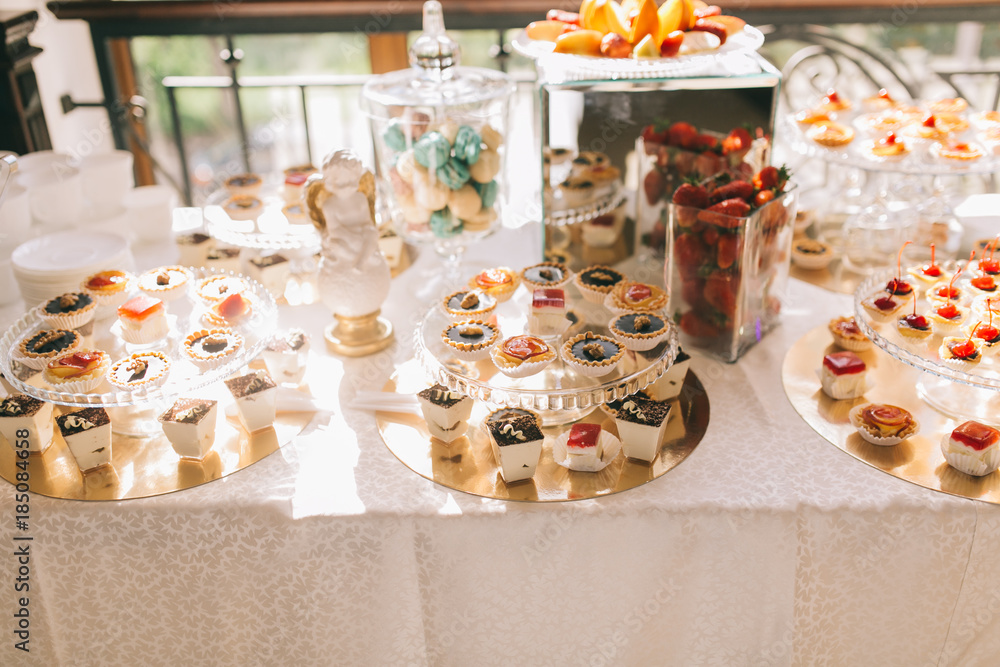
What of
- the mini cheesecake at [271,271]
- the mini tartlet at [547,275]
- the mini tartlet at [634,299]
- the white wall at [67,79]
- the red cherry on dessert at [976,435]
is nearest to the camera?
the red cherry on dessert at [976,435]

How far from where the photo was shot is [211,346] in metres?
1.30

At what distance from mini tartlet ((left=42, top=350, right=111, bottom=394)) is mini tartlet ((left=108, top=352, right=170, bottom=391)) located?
23 mm

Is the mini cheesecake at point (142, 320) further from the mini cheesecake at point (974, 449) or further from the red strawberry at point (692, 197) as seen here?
the mini cheesecake at point (974, 449)

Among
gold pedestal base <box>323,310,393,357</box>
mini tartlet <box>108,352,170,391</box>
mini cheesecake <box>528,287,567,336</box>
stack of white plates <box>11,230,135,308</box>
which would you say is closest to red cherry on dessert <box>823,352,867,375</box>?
mini cheesecake <box>528,287,567,336</box>

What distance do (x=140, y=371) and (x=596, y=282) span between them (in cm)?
76

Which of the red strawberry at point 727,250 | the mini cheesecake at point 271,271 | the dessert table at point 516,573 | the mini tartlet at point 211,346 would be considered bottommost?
the dessert table at point 516,573

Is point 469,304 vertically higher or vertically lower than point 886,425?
higher

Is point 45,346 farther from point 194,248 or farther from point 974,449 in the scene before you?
point 974,449

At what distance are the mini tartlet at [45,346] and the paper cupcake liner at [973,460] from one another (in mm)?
1343

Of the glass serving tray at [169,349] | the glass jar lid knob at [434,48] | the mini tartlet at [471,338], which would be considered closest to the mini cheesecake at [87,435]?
the glass serving tray at [169,349]

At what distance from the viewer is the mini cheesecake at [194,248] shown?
1.76 meters

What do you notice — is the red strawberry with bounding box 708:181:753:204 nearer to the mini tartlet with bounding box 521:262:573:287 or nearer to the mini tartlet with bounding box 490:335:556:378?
the mini tartlet with bounding box 521:262:573:287

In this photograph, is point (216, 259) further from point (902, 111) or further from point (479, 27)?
point (902, 111)

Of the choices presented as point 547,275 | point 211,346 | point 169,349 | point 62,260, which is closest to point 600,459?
point 547,275
